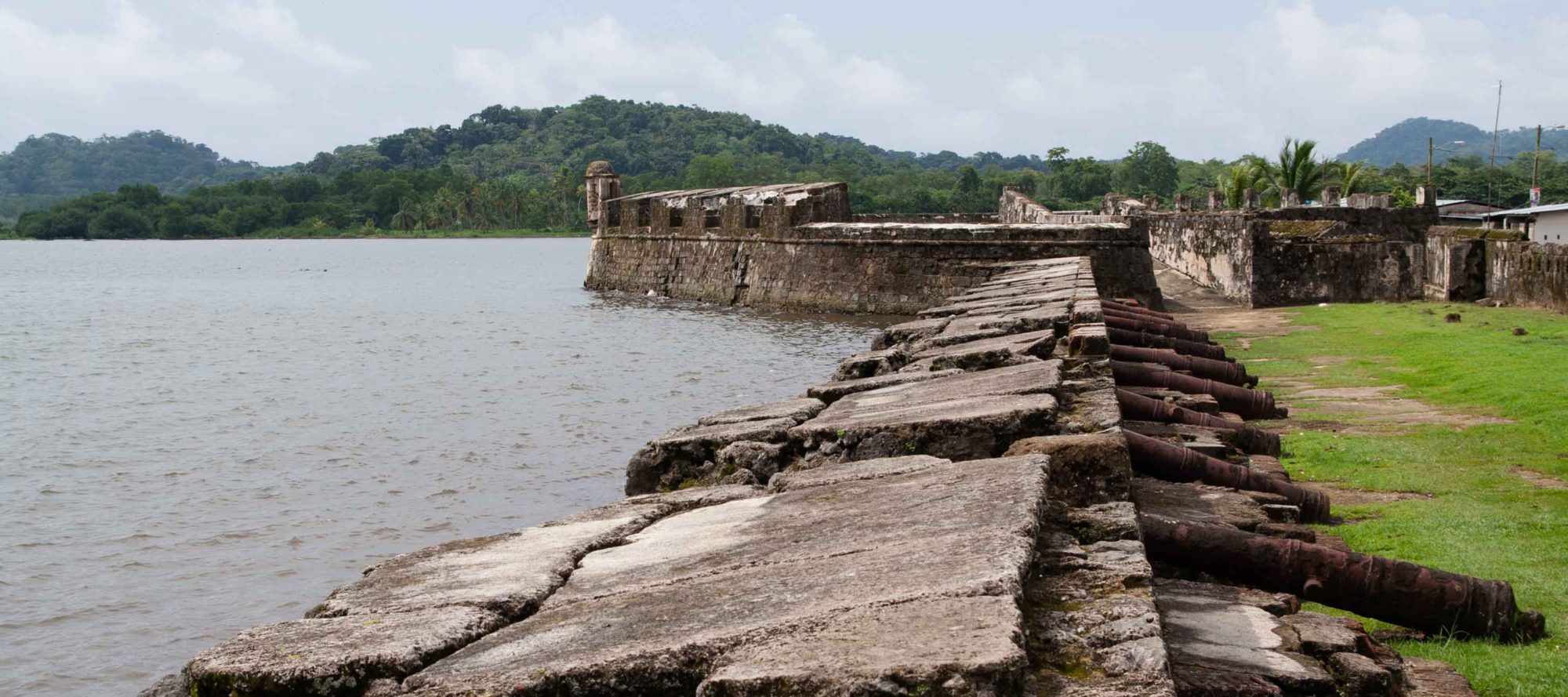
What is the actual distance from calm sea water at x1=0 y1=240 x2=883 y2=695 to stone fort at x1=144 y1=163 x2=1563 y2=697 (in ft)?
11.7

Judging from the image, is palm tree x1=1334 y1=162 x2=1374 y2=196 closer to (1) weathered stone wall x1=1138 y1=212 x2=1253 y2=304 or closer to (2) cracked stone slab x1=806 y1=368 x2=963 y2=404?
(1) weathered stone wall x1=1138 y1=212 x2=1253 y2=304

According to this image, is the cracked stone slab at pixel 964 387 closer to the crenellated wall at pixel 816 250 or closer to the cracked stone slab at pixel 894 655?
the cracked stone slab at pixel 894 655

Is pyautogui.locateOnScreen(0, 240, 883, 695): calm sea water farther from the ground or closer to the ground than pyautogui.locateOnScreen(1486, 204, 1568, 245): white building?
closer to the ground

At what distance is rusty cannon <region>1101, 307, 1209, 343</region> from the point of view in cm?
1077

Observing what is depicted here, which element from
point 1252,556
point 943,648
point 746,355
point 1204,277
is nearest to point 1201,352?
point 1252,556

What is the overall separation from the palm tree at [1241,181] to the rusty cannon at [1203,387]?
33195 millimetres

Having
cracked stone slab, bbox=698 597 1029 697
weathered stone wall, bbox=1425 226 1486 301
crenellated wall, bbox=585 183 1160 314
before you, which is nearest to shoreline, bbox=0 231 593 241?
crenellated wall, bbox=585 183 1160 314

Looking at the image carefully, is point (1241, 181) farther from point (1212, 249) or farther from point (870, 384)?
point (870, 384)

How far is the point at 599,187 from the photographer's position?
3597 centimetres

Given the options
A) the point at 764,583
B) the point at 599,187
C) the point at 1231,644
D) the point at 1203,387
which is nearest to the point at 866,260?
the point at 599,187

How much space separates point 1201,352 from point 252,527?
6.90 meters

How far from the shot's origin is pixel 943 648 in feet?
6.91

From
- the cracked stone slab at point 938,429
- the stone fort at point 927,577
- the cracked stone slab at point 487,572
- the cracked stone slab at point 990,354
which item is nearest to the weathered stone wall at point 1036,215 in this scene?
the cracked stone slab at point 990,354

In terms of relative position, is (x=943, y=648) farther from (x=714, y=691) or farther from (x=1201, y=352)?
(x=1201, y=352)
